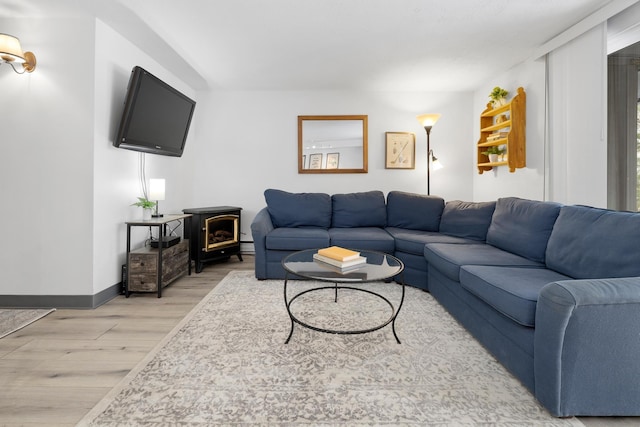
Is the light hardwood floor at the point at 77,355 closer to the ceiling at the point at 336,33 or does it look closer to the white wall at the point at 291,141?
the white wall at the point at 291,141

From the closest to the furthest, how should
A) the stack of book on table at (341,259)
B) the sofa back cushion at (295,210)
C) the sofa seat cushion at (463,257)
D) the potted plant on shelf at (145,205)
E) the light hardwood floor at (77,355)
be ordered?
the light hardwood floor at (77,355)
the stack of book on table at (341,259)
the sofa seat cushion at (463,257)
the potted plant on shelf at (145,205)
the sofa back cushion at (295,210)

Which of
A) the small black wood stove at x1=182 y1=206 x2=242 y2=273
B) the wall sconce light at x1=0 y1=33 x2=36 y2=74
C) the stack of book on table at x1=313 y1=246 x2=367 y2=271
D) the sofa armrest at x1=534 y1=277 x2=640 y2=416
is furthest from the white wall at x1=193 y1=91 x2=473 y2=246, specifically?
the sofa armrest at x1=534 y1=277 x2=640 y2=416

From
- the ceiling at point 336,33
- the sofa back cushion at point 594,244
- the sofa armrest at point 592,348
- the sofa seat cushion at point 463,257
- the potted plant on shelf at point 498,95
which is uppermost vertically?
the ceiling at point 336,33

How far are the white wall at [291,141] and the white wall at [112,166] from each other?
1270 millimetres

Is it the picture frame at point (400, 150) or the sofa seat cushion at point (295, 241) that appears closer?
the sofa seat cushion at point (295, 241)

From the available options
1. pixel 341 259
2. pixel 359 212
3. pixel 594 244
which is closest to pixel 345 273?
pixel 341 259

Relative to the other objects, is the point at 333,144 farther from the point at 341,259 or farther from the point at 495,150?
the point at 341,259

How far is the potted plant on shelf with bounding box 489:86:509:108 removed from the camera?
3619 mm

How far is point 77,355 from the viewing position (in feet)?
5.81

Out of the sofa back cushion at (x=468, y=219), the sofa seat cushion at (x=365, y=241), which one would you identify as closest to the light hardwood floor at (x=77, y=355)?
the sofa seat cushion at (x=365, y=241)

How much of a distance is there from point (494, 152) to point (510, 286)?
2737 millimetres

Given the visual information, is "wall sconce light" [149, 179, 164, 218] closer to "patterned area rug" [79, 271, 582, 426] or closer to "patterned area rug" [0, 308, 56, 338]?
"patterned area rug" [0, 308, 56, 338]

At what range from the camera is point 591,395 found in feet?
4.10

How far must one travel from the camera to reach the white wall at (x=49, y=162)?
2.41 m
